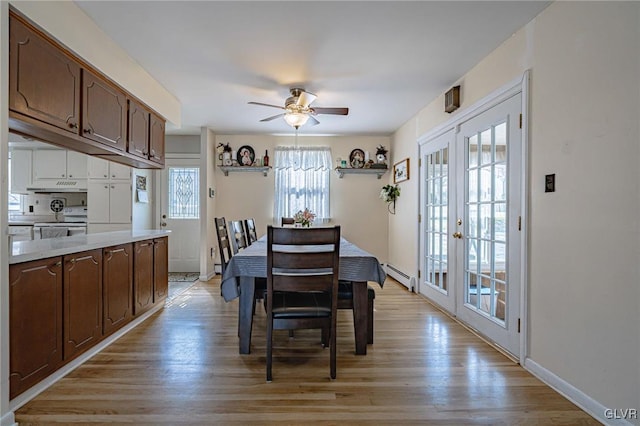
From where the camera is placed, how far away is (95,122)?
8.74ft

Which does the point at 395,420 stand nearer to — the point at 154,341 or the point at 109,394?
the point at 109,394

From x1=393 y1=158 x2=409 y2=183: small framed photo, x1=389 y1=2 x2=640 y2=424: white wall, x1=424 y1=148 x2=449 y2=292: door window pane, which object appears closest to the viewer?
x1=389 y1=2 x2=640 y2=424: white wall

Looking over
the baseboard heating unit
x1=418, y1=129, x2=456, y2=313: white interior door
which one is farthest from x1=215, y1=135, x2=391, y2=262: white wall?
x1=418, y1=129, x2=456, y2=313: white interior door

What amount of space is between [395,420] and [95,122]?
9.51 feet

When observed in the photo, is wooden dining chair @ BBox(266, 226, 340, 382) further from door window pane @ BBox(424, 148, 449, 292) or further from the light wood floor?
door window pane @ BBox(424, 148, 449, 292)

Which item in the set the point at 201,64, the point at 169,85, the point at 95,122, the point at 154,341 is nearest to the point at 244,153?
the point at 169,85

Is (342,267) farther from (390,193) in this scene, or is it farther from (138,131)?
(390,193)

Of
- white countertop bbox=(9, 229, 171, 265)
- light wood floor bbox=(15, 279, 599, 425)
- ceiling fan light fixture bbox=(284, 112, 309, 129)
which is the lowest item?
light wood floor bbox=(15, 279, 599, 425)

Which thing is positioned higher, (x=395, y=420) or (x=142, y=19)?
(x=142, y=19)

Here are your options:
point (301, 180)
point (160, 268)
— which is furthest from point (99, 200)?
point (301, 180)

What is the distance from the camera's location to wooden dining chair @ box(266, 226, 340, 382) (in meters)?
2.07

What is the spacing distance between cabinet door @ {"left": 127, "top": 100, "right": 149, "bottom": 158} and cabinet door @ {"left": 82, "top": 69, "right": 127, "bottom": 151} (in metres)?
0.12

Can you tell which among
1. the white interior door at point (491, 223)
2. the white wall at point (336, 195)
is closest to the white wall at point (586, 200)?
the white interior door at point (491, 223)

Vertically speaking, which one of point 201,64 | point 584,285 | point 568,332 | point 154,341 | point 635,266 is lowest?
point 154,341
